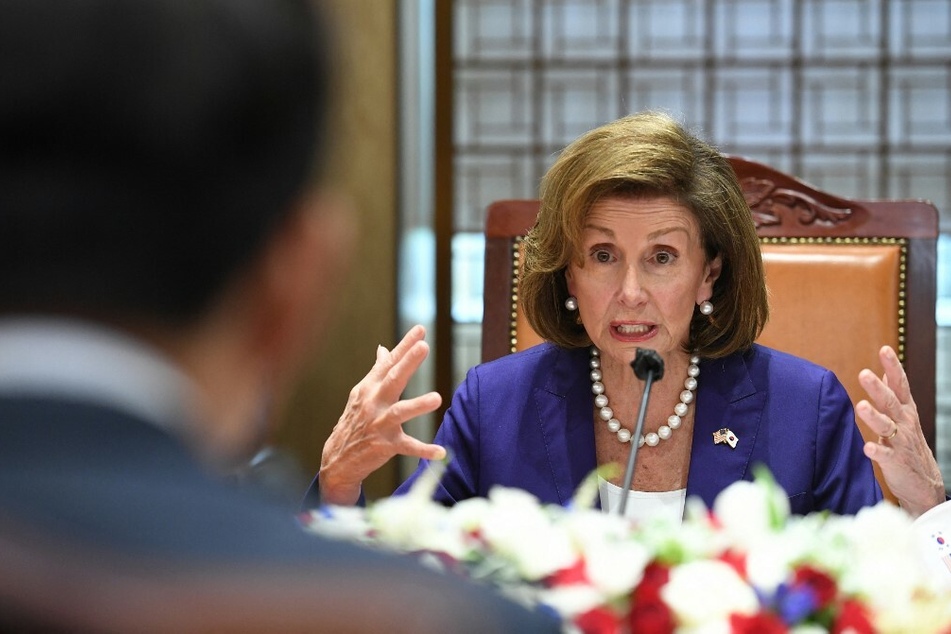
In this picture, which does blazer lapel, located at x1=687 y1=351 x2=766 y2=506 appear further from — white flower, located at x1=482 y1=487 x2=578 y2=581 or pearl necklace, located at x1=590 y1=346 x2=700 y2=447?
white flower, located at x1=482 y1=487 x2=578 y2=581

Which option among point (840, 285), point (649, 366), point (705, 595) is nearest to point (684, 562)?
point (705, 595)

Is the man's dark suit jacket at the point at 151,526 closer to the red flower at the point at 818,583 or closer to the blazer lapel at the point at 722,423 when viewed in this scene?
the red flower at the point at 818,583

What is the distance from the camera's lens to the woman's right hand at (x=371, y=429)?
1.68 metres

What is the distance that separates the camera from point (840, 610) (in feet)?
2.66

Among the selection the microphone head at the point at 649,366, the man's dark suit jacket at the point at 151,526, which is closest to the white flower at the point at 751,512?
the man's dark suit jacket at the point at 151,526

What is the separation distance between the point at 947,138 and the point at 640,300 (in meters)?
2.65

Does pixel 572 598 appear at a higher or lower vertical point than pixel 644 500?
higher

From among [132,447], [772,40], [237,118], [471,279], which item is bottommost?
[471,279]

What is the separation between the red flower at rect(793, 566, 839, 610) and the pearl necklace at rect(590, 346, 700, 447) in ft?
3.76

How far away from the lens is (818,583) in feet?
2.69

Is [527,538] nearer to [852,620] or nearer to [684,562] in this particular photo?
[684,562]

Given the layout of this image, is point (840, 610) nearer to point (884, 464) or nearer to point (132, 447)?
point (132, 447)

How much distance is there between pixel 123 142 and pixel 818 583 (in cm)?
61

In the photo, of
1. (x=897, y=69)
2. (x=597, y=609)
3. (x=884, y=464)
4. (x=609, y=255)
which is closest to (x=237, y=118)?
(x=597, y=609)
